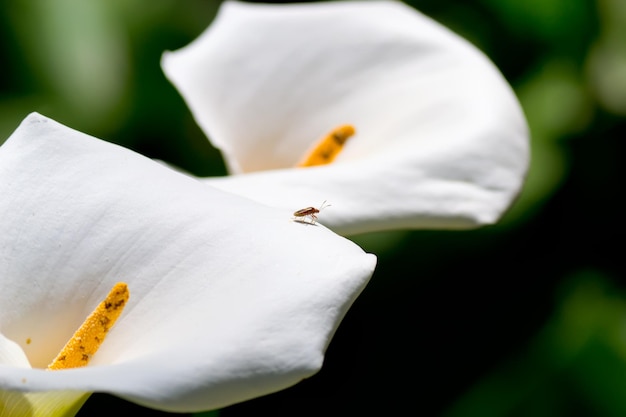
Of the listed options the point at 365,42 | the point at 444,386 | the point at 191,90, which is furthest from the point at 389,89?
the point at 444,386

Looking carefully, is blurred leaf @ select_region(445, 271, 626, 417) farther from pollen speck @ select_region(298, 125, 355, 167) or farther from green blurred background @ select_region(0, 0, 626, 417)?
pollen speck @ select_region(298, 125, 355, 167)

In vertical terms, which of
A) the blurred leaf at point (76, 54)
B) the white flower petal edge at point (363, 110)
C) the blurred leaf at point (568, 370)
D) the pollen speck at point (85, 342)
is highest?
the white flower petal edge at point (363, 110)

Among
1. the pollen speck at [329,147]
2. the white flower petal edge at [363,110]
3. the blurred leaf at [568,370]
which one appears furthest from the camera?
the blurred leaf at [568,370]

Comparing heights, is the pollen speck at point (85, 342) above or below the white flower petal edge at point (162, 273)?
below

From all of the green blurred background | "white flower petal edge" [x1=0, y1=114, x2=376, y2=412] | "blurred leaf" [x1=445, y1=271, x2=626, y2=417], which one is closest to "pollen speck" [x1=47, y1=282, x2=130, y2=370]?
"white flower petal edge" [x1=0, y1=114, x2=376, y2=412]

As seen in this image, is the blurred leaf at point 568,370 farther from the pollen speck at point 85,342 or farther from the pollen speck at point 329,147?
the pollen speck at point 85,342

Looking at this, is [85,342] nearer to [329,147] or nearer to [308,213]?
[308,213]

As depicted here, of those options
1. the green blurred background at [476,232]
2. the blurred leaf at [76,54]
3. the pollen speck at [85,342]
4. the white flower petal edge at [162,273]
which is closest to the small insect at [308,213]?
the white flower petal edge at [162,273]

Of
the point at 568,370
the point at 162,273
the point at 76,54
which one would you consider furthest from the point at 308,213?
the point at 76,54
